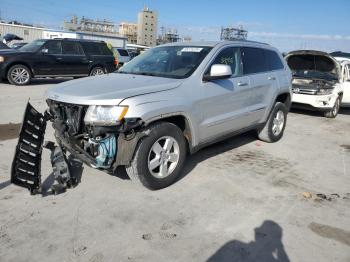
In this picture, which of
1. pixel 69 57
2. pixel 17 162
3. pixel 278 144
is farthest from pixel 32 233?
pixel 69 57

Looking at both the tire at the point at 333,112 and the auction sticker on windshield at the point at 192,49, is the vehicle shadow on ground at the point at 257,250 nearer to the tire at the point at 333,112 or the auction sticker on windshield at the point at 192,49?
the auction sticker on windshield at the point at 192,49

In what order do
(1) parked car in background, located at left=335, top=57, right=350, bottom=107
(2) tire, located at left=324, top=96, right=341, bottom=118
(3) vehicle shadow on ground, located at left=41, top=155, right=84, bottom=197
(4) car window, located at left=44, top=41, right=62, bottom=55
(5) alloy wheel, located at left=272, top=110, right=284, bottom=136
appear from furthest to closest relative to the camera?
(4) car window, located at left=44, top=41, right=62, bottom=55 → (1) parked car in background, located at left=335, top=57, right=350, bottom=107 → (2) tire, located at left=324, top=96, right=341, bottom=118 → (5) alloy wheel, located at left=272, top=110, right=284, bottom=136 → (3) vehicle shadow on ground, located at left=41, top=155, right=84, bottom=197

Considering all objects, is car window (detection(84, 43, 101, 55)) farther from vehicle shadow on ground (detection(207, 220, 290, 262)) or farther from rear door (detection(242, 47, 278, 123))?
vehicle shadow on ground (detection(207, 220, 290, 262))

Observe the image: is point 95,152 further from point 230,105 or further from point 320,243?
point 320,243

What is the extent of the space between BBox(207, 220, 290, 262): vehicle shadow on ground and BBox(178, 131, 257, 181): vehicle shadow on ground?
148cm

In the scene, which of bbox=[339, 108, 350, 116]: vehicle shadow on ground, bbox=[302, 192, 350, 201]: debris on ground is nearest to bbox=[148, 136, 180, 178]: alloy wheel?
bbox=[302, 192, 350, 201]: debris on ground

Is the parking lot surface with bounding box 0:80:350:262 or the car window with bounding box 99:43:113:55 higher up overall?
the car window with bounding box 99:43:113:55

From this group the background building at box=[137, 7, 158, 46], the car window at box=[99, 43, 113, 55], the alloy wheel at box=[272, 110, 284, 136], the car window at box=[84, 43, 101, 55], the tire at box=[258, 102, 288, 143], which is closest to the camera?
the tire at box=[258, 102, 288, 143]

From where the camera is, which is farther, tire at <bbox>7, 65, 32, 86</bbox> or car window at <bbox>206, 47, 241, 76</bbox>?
tire at <bbox>7, 65, 32, 86</bbox>

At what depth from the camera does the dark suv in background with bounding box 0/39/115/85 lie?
39.4 ft

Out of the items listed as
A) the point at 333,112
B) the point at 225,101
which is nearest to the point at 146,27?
the point at 333,112

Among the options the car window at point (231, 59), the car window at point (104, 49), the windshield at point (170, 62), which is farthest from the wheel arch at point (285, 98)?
the car window at point (104, 49)

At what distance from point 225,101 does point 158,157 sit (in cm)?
140

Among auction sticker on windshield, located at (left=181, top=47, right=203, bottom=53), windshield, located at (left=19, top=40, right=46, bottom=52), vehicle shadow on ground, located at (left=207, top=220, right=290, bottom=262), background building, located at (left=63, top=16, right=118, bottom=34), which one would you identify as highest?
background building, located at (left=63, top=16, right=118, bottom=34)
